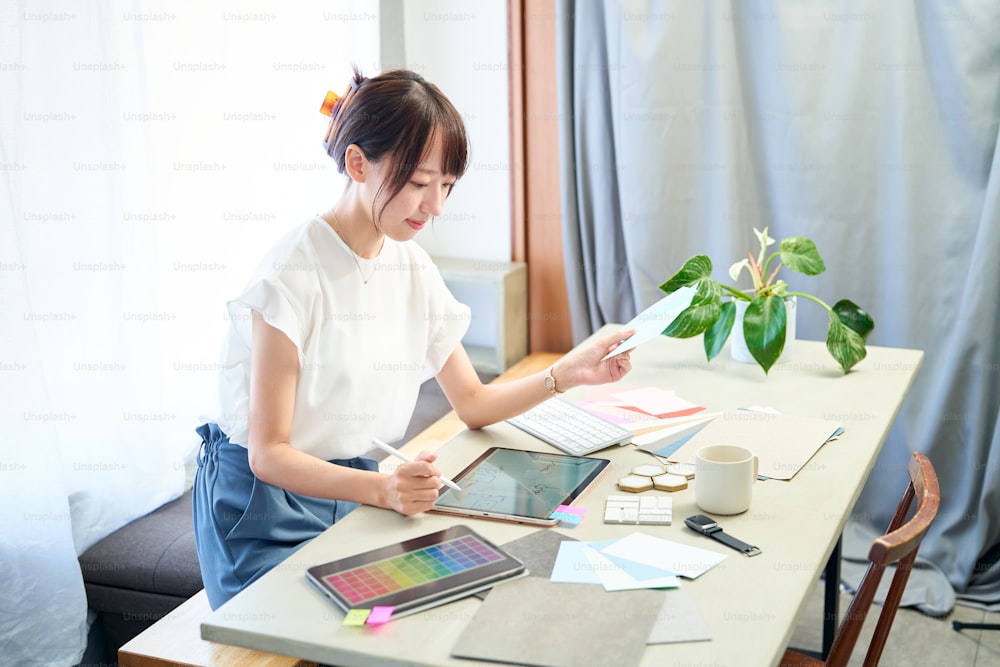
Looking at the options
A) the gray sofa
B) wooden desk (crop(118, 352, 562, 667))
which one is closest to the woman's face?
wooden desk (crop(118, 352, 562, 667))

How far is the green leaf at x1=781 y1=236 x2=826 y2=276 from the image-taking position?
2332mm

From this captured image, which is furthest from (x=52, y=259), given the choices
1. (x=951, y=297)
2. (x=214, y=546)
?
(x=951, y=297)

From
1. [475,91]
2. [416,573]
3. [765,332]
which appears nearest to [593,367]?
[765,332]

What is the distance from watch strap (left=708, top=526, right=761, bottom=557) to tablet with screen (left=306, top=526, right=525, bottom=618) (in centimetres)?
29

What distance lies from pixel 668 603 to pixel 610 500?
311 mm

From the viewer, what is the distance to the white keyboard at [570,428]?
178 cm

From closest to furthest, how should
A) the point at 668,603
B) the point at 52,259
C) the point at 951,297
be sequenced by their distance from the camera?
the point at 668,603
the point at 52,259
the point at 951,297

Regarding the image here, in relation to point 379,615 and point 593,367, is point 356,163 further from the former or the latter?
point 379,615

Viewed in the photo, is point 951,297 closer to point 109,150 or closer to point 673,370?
point 673,370

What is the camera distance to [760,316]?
2180mm

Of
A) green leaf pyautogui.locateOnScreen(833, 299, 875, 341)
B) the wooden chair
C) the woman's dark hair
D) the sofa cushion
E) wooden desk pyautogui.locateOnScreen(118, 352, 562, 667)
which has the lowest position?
the sofa cushion

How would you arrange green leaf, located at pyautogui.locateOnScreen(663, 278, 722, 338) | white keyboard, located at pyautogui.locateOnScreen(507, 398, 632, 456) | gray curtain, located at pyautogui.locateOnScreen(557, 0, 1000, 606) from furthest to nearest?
gray curtain, located at pyautogui.locateOnScreen(557, 0, 1000, 606), green leaf, located at pyautogui.locateOnScreen(663, 278, 722, 338), white keyboard, located at pyautogui.locateOnScreen(507, 398, 632, 456)

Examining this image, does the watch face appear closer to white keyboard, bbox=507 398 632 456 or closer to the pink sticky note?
white keyboard, bbox=507 398 632 456

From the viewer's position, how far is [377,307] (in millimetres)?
1738
